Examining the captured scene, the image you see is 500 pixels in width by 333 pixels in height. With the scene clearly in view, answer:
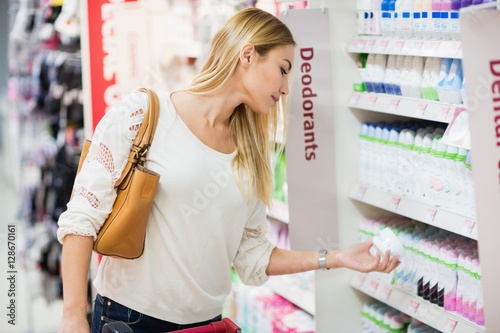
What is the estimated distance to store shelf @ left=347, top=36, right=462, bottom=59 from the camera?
9.22ft

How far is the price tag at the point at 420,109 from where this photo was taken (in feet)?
9.86

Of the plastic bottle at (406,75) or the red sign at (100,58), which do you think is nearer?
the plastic bottle at (406,75)

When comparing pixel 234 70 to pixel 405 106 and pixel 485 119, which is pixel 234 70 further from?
pixel 405 106

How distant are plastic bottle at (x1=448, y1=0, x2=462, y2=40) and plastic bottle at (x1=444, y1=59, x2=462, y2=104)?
11 cm

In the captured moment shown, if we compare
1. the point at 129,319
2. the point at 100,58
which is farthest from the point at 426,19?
the point at 100,58

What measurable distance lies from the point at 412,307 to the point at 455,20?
116 centimetres

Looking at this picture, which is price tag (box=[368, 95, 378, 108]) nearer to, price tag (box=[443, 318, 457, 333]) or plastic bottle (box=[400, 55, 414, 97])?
plastic bottle (box=[400, 55, 414, 97])

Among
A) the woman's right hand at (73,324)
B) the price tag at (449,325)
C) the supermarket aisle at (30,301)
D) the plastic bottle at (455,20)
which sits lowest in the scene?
the supermarket aisle at (30,301)

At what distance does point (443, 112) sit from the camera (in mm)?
2879

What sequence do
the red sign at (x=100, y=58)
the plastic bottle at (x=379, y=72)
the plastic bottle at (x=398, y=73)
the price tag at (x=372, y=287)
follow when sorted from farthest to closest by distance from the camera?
the red sign at (x=100, y=58), the price tag at (x=372, y=287), the plastic bottle at (x=379, y=72), the plastic bottle at (x=398, y=73)

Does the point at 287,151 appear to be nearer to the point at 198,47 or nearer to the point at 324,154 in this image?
the point at 324,154

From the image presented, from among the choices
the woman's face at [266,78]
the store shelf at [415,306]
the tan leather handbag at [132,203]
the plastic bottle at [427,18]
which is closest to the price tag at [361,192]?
the store shelf at [415,306]

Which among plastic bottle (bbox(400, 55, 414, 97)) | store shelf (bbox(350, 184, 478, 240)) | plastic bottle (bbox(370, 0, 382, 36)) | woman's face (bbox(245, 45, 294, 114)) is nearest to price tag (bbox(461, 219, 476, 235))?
store shelf (bbox(350, 184, 478, 240))

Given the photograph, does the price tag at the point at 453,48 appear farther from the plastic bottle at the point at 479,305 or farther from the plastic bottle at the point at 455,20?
the plastic bottle at the point at 479,305
